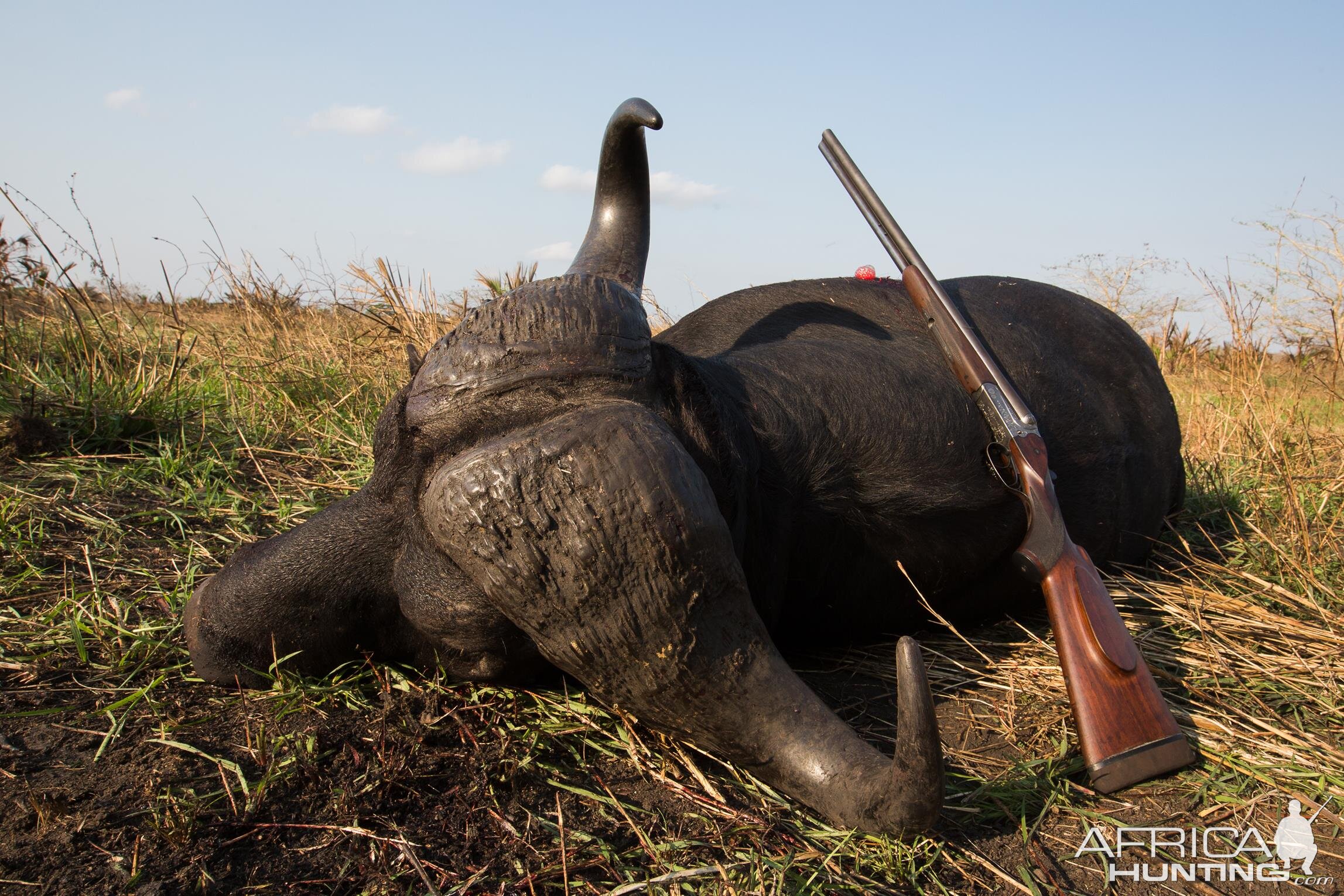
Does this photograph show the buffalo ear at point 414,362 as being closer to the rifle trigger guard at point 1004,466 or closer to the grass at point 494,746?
the grass at point 494,746

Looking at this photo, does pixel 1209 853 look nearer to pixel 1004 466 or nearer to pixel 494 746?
pixel 1004 466

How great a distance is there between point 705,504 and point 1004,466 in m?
1.27

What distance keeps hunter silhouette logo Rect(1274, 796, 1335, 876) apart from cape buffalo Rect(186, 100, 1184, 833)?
856 mm

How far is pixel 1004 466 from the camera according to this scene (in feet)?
8.57

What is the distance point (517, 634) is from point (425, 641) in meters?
0.30

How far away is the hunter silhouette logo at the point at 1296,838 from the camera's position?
189 centimetres

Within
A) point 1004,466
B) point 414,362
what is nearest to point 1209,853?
point 1004,466

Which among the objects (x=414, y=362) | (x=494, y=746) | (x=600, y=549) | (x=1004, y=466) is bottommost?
(x=494, y=746)

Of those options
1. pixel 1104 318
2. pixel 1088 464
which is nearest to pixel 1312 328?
pixel 1104 318

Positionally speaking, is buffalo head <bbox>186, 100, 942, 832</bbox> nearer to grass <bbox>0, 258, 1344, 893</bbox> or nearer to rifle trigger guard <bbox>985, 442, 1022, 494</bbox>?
grass <bbox>0, 258, 1344, 893</bbox>

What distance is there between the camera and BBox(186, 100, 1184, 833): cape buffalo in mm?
1594

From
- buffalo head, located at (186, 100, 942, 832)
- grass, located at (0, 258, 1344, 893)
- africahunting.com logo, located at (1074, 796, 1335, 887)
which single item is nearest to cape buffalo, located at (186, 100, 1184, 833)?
buffalo head, located at (186, 100, 942, 832)

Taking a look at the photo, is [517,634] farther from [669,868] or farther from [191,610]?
[191,610]

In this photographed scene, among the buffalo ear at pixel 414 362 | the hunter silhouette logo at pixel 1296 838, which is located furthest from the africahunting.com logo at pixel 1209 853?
the buffalo ear at pixel 414 362
